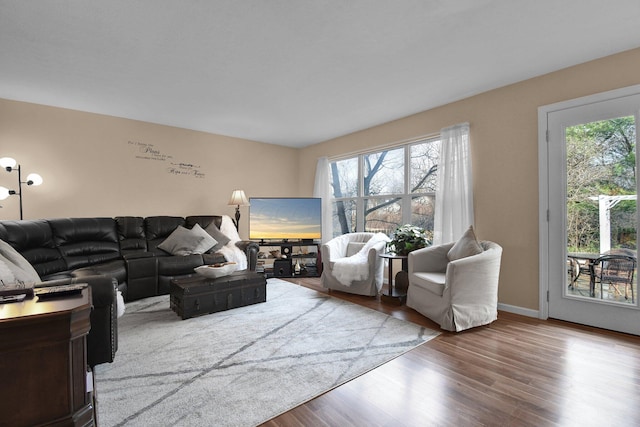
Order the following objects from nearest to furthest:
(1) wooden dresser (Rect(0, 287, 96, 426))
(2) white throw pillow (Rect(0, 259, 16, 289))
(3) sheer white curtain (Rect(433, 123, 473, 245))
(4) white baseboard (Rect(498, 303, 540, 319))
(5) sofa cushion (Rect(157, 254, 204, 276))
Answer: (1) wooden dresser (Rect(0, 287, 96, 426))
(2) white throw pillow (Rect(0, 259, 16, 289))
(4) white baseboard (Rect(498, 303, 540, 319))
(3) sheer white curtain (Rect(433, 123, 473, 245))
(5) sofa cushion (Rect(157, 254, 204, 276))

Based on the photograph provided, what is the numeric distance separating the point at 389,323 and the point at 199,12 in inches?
121

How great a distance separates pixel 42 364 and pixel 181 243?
3.20m

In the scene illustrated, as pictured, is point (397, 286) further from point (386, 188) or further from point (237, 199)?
point (237, 199)

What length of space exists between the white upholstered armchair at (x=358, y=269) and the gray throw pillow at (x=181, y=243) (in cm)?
190

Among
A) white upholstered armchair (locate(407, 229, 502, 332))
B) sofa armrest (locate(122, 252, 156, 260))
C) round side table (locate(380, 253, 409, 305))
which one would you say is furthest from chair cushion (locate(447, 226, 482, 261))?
sofa armrest (locate(122, 252, 156, 260))

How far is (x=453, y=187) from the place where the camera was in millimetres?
3730

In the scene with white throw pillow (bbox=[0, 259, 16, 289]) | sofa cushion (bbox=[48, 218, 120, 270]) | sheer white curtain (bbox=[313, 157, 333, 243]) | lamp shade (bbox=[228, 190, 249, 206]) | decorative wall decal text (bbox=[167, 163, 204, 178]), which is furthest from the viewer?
sheer white curtain (bbox=[313, 157, 333, 243])

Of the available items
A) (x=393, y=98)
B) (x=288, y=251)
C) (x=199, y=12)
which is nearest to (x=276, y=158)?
(x=288, y=251)

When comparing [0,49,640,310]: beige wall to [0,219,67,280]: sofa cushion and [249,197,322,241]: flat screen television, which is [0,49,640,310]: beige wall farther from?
[0,219,67,280]: sofa cushion

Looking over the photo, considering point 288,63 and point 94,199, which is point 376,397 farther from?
point 94,199

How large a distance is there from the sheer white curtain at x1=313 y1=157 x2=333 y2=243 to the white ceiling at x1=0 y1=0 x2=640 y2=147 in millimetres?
1794

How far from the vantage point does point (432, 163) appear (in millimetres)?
4176

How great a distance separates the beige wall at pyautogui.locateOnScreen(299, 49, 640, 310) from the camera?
2928 mm

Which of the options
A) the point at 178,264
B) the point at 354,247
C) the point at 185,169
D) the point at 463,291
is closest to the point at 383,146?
the point at 354,247
